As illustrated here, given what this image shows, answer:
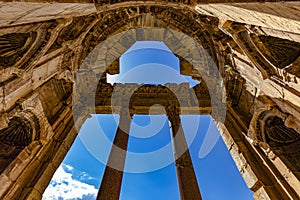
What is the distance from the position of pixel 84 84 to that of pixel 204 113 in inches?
245

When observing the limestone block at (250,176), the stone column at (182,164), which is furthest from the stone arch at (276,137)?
the stone column at (182,164)

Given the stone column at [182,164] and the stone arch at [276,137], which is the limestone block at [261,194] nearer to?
the stone arch at [276,137]

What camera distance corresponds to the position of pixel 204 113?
43.7 ft

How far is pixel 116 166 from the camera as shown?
988 cm

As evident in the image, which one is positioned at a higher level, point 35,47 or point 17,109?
point 35,47

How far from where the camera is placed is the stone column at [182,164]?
8836 mm

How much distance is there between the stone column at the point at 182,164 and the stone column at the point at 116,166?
2186 millimetres

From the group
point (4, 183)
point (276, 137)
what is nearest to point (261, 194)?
point (276, 137)

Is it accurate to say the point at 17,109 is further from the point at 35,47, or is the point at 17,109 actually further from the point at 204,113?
the point at 204,113

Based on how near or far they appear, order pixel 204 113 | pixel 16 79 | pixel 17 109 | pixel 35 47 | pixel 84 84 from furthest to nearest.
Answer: pixel 204 113 < pixel 84 84 < pixel 35 47 < pixel 17 109 < pixel 16 79

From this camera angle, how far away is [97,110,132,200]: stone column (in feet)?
27.5

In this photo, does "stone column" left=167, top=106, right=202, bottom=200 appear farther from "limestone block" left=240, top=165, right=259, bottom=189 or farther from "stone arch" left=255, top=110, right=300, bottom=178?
"stone arch" left=255, top=110, right=300, bottom=178

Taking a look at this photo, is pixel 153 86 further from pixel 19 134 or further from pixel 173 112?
pixel 19 134

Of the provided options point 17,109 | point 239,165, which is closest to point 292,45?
point 239,165
